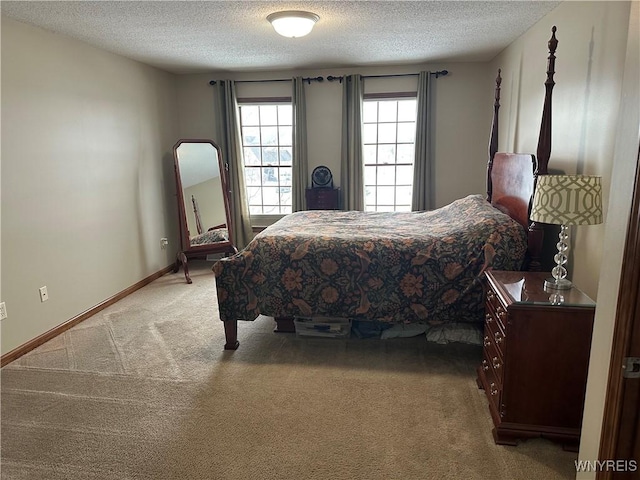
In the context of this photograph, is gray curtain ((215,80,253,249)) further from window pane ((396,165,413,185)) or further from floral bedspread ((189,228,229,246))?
window pane ((396,165,413,185))

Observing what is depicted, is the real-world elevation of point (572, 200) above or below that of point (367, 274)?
above

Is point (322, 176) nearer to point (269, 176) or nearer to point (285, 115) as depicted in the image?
point (269, 176)

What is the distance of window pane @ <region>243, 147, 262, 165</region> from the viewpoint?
18.4ft

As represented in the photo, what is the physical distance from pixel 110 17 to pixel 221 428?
2.91 metres

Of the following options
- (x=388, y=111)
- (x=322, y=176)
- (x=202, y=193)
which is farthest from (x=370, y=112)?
(x=202, y=193)

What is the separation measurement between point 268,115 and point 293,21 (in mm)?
2500

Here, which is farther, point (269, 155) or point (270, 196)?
point (270, 196)

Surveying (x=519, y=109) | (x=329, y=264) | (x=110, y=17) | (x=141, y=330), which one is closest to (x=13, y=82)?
(x=110, y=17)

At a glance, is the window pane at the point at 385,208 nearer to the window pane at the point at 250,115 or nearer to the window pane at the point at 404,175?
the window pane at the point at 404,175

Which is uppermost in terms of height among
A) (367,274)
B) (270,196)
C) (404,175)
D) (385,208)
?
(404,175)

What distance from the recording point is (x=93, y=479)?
6.00ft

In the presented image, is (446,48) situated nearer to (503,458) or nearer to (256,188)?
(256,188)

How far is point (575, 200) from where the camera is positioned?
74.5 inches

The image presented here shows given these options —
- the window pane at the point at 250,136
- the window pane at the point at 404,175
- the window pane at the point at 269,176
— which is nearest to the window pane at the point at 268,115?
the window pane at the point at 250,136
